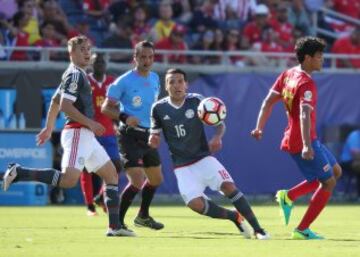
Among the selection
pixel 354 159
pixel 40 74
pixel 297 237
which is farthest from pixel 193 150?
pixel 354 159

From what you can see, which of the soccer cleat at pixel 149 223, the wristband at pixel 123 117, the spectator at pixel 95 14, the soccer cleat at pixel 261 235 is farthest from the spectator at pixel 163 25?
the soccer cleat at pixel 261 235

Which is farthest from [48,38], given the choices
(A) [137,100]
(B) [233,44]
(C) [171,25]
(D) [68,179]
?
(D) [68,179]

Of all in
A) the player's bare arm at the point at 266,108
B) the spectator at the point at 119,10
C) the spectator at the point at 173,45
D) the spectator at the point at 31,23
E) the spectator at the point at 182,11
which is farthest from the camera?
the spectator at the point at 182,11

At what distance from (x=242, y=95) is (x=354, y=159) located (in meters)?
2.68

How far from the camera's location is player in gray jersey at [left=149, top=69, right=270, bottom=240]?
1316 centimetres

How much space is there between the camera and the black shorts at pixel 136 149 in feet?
50.4

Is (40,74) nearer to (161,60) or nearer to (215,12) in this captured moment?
(161,60)

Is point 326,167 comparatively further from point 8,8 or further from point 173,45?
point 8,8

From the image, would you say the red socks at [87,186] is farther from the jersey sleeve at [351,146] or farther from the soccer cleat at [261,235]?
the jersey sleeve at [351,146]

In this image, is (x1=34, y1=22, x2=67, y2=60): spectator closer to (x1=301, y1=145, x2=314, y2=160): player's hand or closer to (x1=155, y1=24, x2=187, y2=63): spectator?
(x1=155, y1=24, x2=187, y2=63): spectator

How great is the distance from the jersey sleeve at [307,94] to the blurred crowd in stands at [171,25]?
10.8 m

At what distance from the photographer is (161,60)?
2458 centimetres

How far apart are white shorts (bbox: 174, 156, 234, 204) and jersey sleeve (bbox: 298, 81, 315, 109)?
1164mm

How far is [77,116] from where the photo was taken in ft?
44.3
